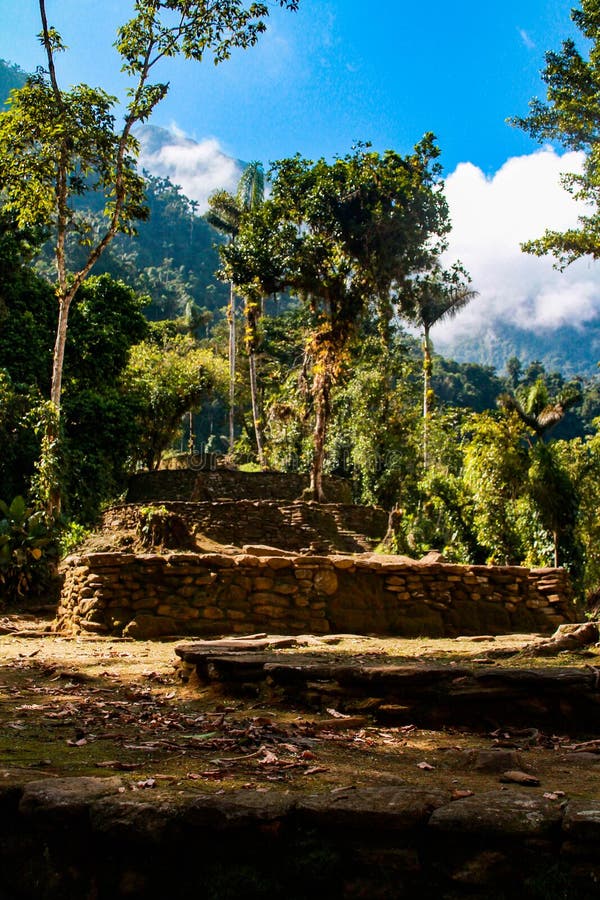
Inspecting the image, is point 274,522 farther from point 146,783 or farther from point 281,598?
point 146,783

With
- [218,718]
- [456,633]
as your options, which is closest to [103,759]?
[218,718]

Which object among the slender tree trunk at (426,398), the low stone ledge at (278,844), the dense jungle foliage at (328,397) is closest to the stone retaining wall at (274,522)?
the dense jungle foliage at (328,397)

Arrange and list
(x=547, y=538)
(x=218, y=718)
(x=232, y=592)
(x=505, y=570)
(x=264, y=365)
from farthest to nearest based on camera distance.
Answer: (x=264, y=365) → (x=547, y=538) → (x=505, y=570) → (x=232, y=592) → (x=218, y=718)

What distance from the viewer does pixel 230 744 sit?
378 centimetres

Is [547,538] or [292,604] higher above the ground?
[547,538]

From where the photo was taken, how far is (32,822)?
105 inches

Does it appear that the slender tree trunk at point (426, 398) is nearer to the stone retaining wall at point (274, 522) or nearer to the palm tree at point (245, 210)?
the stone retaining wall at point (274, 522)

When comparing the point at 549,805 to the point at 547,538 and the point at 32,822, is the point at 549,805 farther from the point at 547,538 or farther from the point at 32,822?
the point at 547,538

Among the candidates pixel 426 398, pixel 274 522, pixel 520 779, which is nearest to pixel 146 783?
pixel 520 779

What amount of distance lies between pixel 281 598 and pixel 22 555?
498cm

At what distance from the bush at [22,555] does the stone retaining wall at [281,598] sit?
9.22ft

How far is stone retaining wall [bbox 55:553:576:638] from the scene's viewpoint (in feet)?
27.8

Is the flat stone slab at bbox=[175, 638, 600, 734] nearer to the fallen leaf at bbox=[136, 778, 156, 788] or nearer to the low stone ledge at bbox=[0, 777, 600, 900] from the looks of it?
the low stone ledge at bbox=[0, 777, 600, 900]

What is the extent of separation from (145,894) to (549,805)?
56.1 inches
